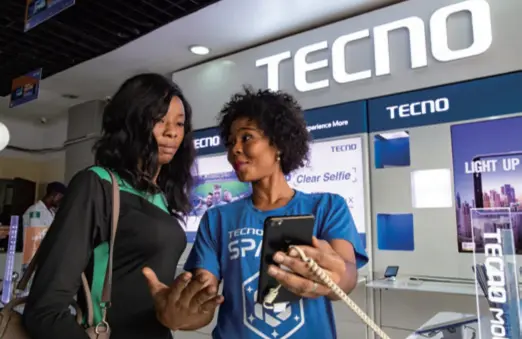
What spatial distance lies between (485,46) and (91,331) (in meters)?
2.26

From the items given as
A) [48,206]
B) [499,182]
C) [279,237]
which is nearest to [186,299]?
[279,237]

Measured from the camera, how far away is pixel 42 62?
393 cm

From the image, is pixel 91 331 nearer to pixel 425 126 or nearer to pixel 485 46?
pixel 425 126

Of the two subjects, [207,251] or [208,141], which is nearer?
[207,251]

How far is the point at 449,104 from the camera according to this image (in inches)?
92.2

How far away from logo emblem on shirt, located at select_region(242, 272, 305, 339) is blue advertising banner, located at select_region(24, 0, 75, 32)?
200cm

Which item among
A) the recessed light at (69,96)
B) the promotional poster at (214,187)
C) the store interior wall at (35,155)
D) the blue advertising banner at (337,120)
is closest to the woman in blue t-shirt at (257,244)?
the blue advertising banner at (337,120)

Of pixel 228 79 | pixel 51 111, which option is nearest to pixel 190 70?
pixel 228 79

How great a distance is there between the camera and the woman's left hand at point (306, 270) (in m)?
0.68

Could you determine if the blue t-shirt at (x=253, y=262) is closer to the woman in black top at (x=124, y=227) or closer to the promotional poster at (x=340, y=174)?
the woman in black top at (x=124, y=227)

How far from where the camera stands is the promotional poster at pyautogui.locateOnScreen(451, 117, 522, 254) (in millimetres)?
2111

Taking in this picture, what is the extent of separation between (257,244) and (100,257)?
14.4 inches

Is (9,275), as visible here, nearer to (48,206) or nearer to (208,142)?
(48,206)

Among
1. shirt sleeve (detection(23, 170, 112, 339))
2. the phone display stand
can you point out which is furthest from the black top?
the phone display stand
